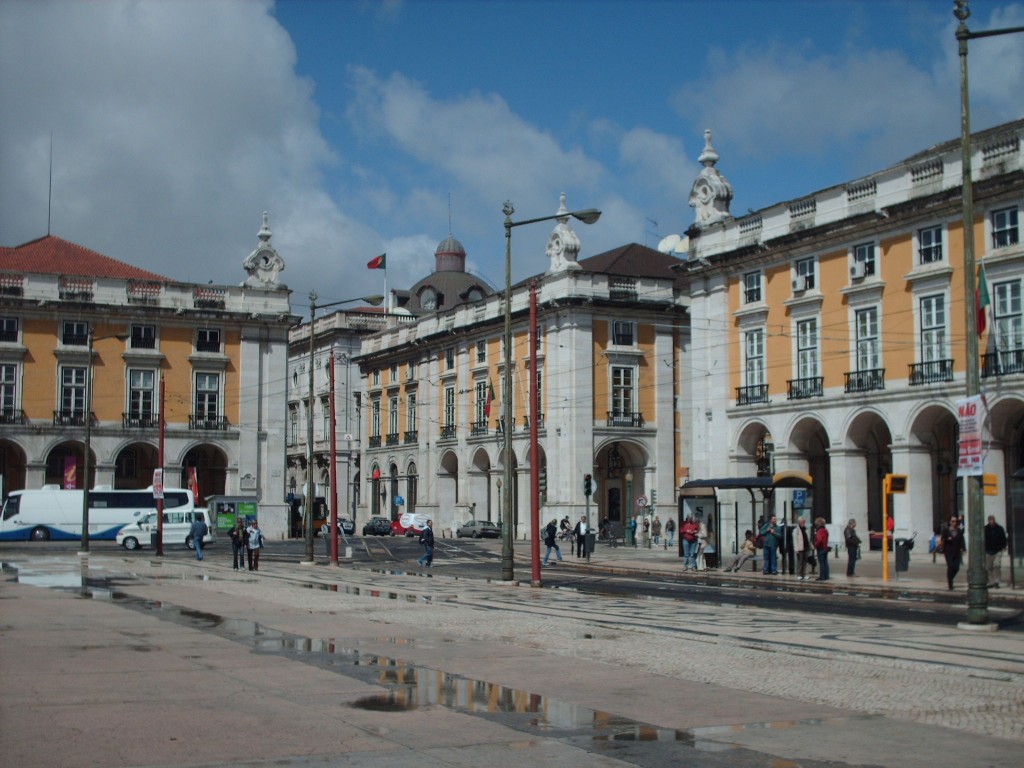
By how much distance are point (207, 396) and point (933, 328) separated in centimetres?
4309

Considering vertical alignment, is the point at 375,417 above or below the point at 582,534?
above

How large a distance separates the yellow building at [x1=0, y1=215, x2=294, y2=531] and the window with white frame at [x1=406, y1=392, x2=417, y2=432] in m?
12.6

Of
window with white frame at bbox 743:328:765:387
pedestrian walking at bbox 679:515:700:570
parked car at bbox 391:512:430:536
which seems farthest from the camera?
parked car at bbox 391:512:430:536

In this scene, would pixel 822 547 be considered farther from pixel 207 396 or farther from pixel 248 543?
pixel 207 396

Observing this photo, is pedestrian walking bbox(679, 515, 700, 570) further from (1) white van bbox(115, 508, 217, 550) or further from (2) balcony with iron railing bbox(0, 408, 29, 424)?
(2) balcony with iron railing bbox(0, 408, 29, 424)

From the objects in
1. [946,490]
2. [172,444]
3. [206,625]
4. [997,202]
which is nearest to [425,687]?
[206,625]

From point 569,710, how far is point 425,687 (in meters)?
1.84

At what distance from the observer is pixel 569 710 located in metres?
11.3

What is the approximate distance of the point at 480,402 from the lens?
2953 inches

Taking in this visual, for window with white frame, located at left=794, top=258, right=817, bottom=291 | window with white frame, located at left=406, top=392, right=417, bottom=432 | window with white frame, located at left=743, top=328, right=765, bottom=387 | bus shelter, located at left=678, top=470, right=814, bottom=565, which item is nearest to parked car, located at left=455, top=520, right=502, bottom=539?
window with white frame, located at left=406, top=392, right=417, bottom=432

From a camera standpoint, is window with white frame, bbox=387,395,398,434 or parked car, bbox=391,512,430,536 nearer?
parked car, bbox=391,512,430,536

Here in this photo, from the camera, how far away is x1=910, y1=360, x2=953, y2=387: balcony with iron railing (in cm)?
4205

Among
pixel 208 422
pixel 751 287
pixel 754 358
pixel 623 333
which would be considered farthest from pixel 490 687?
pixel 208 422

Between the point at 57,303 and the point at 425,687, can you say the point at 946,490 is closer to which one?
the point at 425,687
